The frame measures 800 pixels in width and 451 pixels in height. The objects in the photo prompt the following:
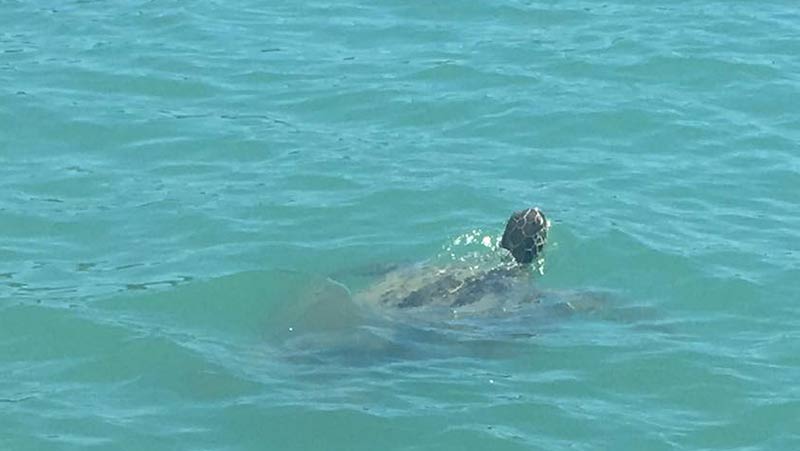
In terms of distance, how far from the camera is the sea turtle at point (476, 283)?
15656 millimetres

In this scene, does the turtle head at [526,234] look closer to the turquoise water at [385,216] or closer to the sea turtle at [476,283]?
the sea turtle at [476,283]

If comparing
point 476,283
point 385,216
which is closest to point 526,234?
point 476,283

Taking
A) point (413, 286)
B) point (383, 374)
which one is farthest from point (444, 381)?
point (413, 286)

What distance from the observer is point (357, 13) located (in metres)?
22.4

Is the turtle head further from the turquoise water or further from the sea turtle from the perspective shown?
the turquoise water

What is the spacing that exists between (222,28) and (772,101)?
6961mm

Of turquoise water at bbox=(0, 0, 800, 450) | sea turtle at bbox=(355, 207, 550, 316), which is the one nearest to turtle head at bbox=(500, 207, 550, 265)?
sea turtle at bbox=(355, 207, 550, 316)

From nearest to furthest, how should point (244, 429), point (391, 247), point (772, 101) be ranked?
point (244, 429)
point (391, 247)
point (772, 101)

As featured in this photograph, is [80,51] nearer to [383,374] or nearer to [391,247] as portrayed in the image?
[391,247]

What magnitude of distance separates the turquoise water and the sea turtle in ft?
0.81

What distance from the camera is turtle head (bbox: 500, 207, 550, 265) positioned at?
1627cm

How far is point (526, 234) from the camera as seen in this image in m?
16.3

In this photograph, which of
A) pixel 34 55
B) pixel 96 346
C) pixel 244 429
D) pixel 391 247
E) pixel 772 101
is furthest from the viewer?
pixel 34 55

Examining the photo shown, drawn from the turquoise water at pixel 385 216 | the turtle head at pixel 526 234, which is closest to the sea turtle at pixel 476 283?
the turtle head at pixel 526 234
